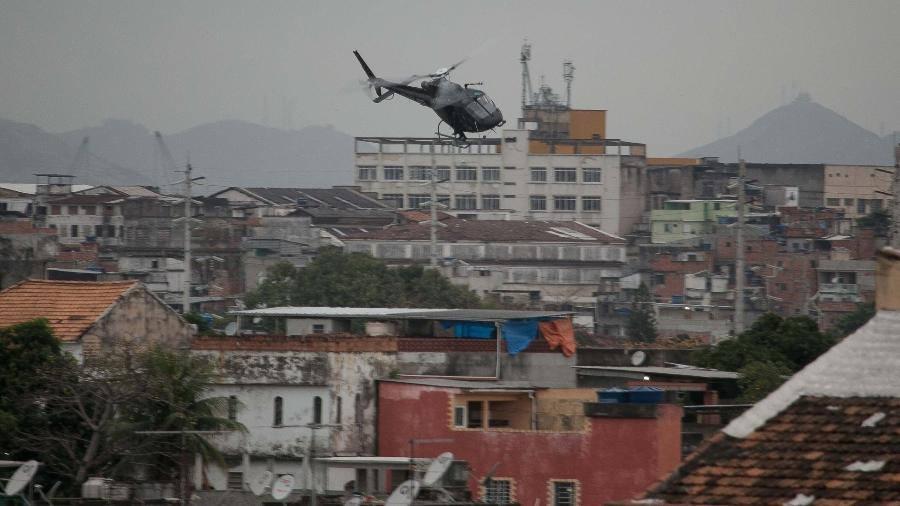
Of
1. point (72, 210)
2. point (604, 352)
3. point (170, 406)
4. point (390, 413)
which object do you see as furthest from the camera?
point (72, 210)

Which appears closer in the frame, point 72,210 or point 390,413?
point 390,413

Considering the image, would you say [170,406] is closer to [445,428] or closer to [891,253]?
[445,428]

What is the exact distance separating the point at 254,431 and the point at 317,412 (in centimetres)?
116

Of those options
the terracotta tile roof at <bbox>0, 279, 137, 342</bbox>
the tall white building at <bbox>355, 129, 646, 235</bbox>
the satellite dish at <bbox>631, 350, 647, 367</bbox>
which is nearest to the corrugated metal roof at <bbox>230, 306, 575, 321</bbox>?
the terracotta tile roof at <bbox>0, 279, 137, 342</bbox>

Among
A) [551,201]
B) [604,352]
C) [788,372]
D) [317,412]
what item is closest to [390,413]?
[317,412]

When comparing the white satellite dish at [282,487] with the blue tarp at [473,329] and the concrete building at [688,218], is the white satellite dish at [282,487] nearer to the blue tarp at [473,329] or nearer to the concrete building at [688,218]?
the blue tarp at [473,329]

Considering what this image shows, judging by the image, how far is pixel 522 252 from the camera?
11700cm

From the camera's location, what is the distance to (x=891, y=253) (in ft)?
37.4


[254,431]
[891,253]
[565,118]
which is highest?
[565,118]

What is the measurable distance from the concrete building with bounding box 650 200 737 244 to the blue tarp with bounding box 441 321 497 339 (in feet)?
261

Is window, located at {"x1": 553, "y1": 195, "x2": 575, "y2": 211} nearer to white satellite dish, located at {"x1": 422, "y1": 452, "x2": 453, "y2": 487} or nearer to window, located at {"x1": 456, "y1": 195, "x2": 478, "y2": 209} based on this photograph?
window, located at {"x1": 456, "y1": 195, "x2": 478, "y2": 209}

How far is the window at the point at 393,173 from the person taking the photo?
154 metres

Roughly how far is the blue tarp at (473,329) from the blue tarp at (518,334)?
0.45m

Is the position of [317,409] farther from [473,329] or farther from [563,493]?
[563,493]
